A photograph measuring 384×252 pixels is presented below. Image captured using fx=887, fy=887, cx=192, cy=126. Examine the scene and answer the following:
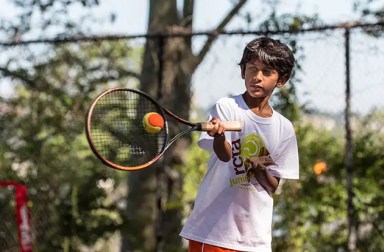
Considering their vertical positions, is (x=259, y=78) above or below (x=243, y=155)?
above

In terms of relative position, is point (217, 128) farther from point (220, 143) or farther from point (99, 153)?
point (99, 153)

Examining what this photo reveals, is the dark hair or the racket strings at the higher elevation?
the dark hair

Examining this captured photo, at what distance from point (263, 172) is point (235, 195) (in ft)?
0.53

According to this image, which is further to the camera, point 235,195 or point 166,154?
point 166,154

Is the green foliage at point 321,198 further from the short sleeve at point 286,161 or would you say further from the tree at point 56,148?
the short sleeve at point 286,161

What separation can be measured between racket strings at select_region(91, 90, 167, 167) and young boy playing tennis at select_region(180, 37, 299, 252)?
35 cm

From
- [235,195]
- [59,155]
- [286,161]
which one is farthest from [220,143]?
[59,155]

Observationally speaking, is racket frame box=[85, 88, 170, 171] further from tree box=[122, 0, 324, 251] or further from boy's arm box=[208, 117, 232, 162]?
tree box=[122, 0, 324, 251]

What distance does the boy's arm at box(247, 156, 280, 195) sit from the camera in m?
3.88

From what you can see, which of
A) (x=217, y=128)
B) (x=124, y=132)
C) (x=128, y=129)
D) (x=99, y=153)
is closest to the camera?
(x=217, y=128)

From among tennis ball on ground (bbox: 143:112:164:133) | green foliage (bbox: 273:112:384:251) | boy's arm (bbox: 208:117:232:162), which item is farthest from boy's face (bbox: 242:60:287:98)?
green foliage (bbox: 273:112:384:251)

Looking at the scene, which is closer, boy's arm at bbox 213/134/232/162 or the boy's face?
boy's arm at bbox 213/134/232/162

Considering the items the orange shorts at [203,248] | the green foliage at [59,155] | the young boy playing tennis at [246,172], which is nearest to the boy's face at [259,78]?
the young boy playing tennis at [246,172]

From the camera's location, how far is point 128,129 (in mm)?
5426
